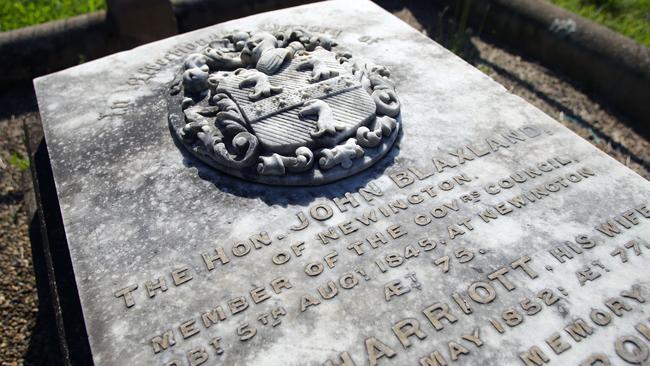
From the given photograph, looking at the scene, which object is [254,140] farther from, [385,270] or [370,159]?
[385,270]

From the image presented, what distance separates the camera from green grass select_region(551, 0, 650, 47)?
18.9 ft

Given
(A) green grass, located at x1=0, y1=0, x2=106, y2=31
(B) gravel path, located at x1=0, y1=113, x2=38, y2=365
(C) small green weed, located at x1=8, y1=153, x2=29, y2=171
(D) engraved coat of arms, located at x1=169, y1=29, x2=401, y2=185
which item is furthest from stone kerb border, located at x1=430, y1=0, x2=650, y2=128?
(B) gravel path, located at x1=0, y1=113, x2=38, y2=365

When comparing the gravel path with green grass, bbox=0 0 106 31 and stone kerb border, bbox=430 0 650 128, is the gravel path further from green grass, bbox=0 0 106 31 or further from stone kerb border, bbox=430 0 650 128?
stone kerb border, bbox=430 0 650 128

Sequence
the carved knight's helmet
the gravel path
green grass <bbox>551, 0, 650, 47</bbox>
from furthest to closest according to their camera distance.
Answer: green grass <bbox>551, 0, 650, 47</bbox>
the gravel path
the carved knight's helmet

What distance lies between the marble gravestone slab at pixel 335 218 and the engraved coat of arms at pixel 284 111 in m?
0.01

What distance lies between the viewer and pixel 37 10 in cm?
643

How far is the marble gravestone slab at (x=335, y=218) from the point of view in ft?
7.03

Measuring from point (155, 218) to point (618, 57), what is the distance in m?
4.82

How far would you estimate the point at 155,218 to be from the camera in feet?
8.75

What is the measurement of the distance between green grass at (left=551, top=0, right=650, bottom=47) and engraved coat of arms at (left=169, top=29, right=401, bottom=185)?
157 inches

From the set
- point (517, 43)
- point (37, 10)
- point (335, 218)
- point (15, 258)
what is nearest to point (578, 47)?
point (517, 43)

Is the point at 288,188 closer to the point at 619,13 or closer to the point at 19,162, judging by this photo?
the point at 19,162

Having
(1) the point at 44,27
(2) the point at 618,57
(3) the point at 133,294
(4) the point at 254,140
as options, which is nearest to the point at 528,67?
(2) the point at 618,57

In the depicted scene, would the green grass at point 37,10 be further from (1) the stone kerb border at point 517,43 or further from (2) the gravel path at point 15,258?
(2) the gravel path at point 15,258
